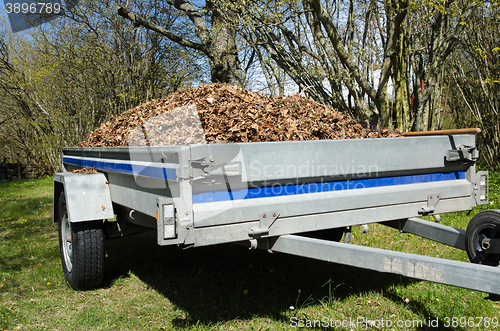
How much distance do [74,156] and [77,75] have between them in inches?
442

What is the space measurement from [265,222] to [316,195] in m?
0.38

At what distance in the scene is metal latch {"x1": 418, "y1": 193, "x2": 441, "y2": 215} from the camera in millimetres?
2662

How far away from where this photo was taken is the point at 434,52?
5.95 metres

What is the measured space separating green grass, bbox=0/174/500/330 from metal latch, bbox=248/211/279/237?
2.79 feet

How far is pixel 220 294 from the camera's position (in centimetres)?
321

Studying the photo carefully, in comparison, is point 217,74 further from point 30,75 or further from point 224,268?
point 30,75

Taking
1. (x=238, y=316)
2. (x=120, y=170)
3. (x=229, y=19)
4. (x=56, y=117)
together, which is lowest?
(x=238, y=316)

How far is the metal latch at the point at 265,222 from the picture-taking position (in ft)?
7.16

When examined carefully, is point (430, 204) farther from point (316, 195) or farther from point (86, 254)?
point (86, 254)

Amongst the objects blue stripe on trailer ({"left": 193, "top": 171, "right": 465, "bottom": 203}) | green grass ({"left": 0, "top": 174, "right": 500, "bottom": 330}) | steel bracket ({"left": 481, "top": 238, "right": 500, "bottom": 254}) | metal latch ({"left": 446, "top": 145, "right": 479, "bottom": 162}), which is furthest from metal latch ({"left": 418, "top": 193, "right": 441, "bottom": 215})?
green grass ({"left": 0, "top": 174, "right": 500, "bottom": 330})

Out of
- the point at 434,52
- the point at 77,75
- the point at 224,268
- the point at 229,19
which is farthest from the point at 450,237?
the point at 77,75

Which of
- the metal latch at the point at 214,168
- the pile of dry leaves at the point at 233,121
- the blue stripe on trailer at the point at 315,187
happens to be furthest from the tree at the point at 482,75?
the metal latch at the point at 214,168

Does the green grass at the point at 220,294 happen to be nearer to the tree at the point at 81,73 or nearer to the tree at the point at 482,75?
the tree at the point at 482,75

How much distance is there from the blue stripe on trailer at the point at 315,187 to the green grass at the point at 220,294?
0.99 metres
